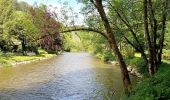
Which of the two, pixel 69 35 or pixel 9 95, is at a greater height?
pixel 69 35

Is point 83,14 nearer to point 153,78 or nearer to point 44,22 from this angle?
point 44,22

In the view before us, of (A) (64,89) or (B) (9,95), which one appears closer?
(B) (9,95)

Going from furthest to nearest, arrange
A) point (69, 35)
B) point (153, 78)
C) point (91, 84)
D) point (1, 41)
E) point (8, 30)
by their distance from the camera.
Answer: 1. point (1, 41)
2. point (8, 30)
3. point (91, 84)
4. point (153, 78)
5. point (69, 35)

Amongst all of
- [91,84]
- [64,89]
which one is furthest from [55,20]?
[91,84]

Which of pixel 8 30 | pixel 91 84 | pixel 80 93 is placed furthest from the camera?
pixel 8 30

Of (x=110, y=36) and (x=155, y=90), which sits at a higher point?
(x=110, y=36)

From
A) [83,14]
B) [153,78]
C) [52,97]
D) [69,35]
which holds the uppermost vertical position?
[83,14]

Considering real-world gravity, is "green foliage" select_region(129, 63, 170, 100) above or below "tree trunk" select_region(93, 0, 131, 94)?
below

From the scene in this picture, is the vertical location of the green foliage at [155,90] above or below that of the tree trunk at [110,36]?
below

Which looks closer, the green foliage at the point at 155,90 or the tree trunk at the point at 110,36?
the green foliage at the point at 155,90

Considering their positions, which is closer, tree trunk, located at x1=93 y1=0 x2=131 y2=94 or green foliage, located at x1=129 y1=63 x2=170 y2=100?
green foliage, located at x1=129 y1=63 x2=170 y2=100

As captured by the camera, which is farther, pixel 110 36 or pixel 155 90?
pixel 110 36

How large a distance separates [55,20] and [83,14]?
2.37m

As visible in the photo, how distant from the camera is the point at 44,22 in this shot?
1562 centimetres
